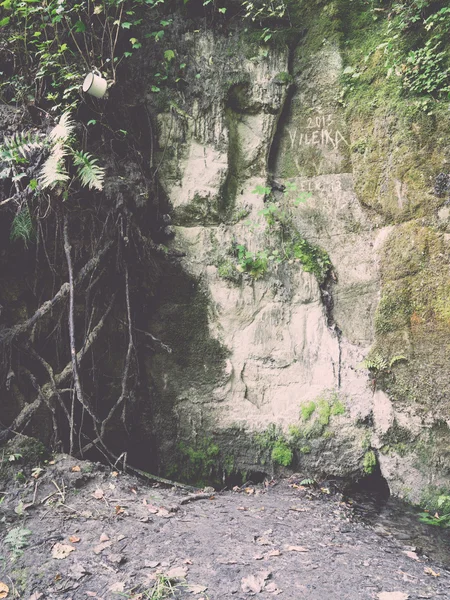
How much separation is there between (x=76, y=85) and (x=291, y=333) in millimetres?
3299

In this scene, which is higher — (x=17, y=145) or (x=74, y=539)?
(x=17, y=145)

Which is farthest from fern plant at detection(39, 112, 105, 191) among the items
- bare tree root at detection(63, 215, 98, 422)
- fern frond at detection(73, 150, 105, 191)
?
bare tree root at detection(63, 215, 98, 422)

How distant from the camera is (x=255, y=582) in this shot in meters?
2.85

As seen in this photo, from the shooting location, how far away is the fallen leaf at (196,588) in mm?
2707

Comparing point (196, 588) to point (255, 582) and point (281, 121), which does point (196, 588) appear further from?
point (281, 121)

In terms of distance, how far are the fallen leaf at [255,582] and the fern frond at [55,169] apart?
325cm

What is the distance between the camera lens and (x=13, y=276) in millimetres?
4629

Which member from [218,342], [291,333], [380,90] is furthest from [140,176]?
[380,90]

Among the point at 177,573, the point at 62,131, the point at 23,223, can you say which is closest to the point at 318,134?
the point at 62,131

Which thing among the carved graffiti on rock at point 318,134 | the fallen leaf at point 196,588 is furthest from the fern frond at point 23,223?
the fallen leaf at point 196,588

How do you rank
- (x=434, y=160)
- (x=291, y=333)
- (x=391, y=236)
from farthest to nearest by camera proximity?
(x=291, y=333)
(x=391, y=236)
(x=434, y=160)

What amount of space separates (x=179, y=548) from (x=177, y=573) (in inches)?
11.4

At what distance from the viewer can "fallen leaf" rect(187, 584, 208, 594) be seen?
2707 millimetres

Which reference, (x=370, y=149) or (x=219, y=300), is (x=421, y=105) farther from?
(x=219, y=300)
